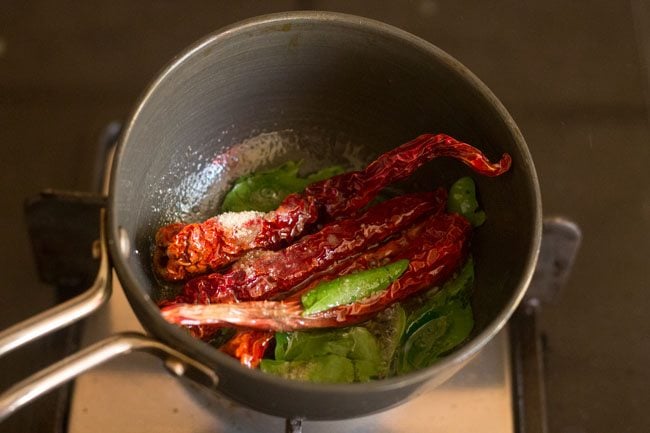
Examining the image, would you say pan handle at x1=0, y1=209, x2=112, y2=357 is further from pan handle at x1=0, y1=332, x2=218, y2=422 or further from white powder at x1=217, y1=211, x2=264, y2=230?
white powder at x1=217, y1=211, x2=264, y2=230

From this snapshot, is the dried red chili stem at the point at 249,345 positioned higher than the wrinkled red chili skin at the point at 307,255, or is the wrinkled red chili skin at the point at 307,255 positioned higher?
the wrinkled red chili skin at the point at 307,255

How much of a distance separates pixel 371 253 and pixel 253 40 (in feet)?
0.77

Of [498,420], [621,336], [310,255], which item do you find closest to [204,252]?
[310,255]

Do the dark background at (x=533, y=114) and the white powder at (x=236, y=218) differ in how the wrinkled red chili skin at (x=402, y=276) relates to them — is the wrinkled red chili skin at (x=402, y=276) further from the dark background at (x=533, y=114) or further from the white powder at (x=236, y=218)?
the dark background at (x=533, y=114)

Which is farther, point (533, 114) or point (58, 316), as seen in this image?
point (533, 114)

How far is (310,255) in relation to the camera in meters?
0.74

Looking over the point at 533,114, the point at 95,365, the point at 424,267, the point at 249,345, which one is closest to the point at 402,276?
the point at 424,267

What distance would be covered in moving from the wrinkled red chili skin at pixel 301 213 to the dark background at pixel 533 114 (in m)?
0.27

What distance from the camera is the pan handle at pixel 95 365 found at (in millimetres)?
524

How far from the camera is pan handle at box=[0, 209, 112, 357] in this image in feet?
1.73

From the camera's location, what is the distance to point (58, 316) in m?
0.54

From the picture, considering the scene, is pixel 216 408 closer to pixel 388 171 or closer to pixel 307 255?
pixel 307 255

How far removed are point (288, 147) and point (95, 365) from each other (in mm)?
375

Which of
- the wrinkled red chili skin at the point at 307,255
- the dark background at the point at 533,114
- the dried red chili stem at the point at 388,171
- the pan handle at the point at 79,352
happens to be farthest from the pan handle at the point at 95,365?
the dark background at the point at 533,114
